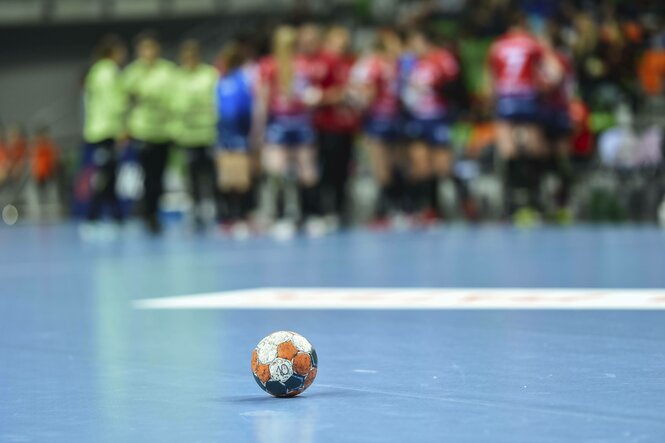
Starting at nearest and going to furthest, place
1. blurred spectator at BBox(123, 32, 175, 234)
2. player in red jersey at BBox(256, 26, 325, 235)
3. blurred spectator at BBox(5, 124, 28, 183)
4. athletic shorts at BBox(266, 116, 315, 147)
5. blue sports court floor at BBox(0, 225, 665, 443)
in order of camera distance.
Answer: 1. blue sports court floor at BBox(0, 225, 665, 443)
2. player in red jersey at BBox(256, 26, 325, 235)
3. athletic shorts at BBox(266, 116, 315, 147)
4. blurred spectator at BBox(123, 32, 175, 234)
5. blurred spectator at BBox(5, 124, 28, 183)

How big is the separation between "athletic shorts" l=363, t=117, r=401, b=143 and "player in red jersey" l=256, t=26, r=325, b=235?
1047 mm

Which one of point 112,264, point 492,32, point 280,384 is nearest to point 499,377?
point 280,384

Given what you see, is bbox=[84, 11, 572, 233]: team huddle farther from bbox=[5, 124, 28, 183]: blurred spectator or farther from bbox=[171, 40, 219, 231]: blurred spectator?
bbox=[5, 124, 28, 183]: blurred spectator

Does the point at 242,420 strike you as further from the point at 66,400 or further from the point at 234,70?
the point at 234,70

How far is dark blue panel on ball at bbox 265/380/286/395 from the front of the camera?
3861 mm

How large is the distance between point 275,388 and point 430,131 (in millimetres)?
12874

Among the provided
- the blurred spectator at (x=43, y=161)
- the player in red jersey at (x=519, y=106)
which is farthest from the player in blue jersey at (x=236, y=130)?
the blurred spectator at (x=43, y=161)

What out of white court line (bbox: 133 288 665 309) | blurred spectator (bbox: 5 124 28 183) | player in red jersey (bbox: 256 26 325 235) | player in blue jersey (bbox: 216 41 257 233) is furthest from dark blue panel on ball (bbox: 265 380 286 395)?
blurred spectator (bbox: 5 124 28 183)

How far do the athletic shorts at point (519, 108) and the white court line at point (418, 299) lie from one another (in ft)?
26.7

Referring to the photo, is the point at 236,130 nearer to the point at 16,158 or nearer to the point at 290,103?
the point at 290,103

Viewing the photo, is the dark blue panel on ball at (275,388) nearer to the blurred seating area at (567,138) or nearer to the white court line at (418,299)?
the white court line at (418,299)

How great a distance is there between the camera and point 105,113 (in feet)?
53.1

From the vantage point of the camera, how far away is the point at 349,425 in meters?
3.41

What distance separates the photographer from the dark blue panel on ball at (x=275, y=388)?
386 cm
